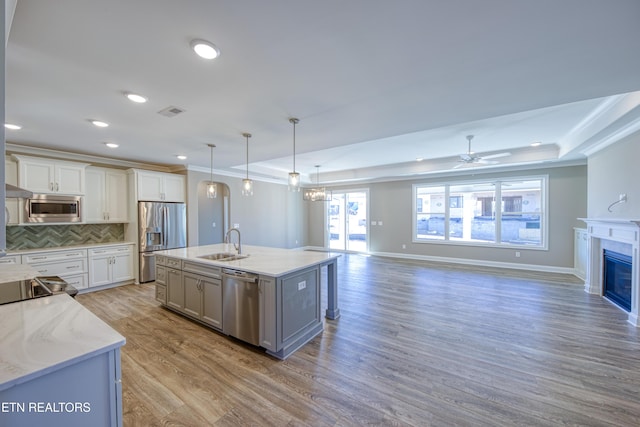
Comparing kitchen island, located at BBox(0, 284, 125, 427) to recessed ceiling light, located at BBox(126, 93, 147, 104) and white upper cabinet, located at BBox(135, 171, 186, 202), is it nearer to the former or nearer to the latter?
recessed ceiling light, located at BBox(126, 93, 147, 104)

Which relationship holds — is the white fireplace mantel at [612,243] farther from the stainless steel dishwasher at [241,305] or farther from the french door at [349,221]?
the french door at [349,221]

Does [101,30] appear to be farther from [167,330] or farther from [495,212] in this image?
[495,212]

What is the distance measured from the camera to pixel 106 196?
16.1ft

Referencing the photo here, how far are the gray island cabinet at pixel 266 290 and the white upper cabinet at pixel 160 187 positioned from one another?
2107mm

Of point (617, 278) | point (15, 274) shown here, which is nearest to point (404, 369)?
point (15, 274)

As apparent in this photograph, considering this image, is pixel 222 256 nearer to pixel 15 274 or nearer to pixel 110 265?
pixel 15 274

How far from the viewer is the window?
6057mm

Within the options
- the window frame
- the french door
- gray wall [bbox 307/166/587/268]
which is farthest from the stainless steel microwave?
the window frame

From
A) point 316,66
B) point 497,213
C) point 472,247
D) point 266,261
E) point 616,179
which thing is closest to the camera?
point 316,66

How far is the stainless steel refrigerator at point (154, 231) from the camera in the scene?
4.99 metres

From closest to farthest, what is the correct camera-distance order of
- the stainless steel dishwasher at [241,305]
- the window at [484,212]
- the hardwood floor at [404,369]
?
the hardwood floor at [404,369]
the stainless steel dishwasher at [241,305]
the window at [484,212]

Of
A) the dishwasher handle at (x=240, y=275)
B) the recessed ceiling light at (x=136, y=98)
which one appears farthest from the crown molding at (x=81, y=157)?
the dishwasher handle at (x=240, y=275)

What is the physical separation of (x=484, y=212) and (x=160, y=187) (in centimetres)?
783

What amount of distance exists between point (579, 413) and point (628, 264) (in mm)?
3102
